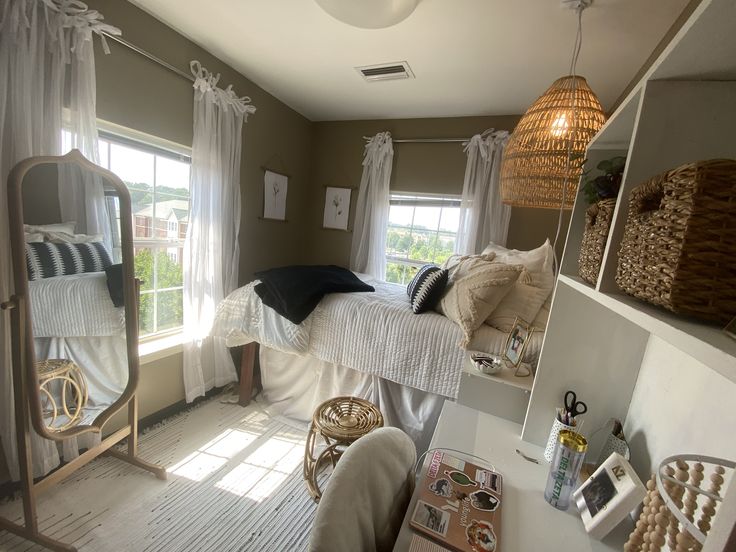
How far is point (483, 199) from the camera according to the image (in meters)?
2.73

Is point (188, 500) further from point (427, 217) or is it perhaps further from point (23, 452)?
point (427, 217)

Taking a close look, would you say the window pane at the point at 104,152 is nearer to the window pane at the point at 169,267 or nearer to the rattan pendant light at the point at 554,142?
the window pane at the point at 169,267

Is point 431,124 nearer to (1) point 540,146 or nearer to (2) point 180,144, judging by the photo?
(1) point 540,146

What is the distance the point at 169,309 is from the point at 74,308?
80cm

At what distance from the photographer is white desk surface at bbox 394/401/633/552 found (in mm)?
692

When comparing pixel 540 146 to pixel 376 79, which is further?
pixel 376 79

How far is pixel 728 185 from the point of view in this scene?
36 cm

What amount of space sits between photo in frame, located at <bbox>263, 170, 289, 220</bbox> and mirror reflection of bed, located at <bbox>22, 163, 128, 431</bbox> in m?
1.50

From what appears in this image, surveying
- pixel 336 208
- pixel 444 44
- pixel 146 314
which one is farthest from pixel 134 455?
pixel 444 44

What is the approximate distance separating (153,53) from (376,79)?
1.42 meters

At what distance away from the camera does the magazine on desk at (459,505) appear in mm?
672

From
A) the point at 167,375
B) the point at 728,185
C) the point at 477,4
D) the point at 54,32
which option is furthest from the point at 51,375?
the point at 477,4

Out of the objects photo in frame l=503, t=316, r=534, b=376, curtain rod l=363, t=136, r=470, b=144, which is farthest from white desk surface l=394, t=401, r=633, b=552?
curtain rod l=363, t=136, r=470, b=144

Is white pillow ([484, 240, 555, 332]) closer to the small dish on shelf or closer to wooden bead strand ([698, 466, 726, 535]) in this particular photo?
the small dish on shelf
